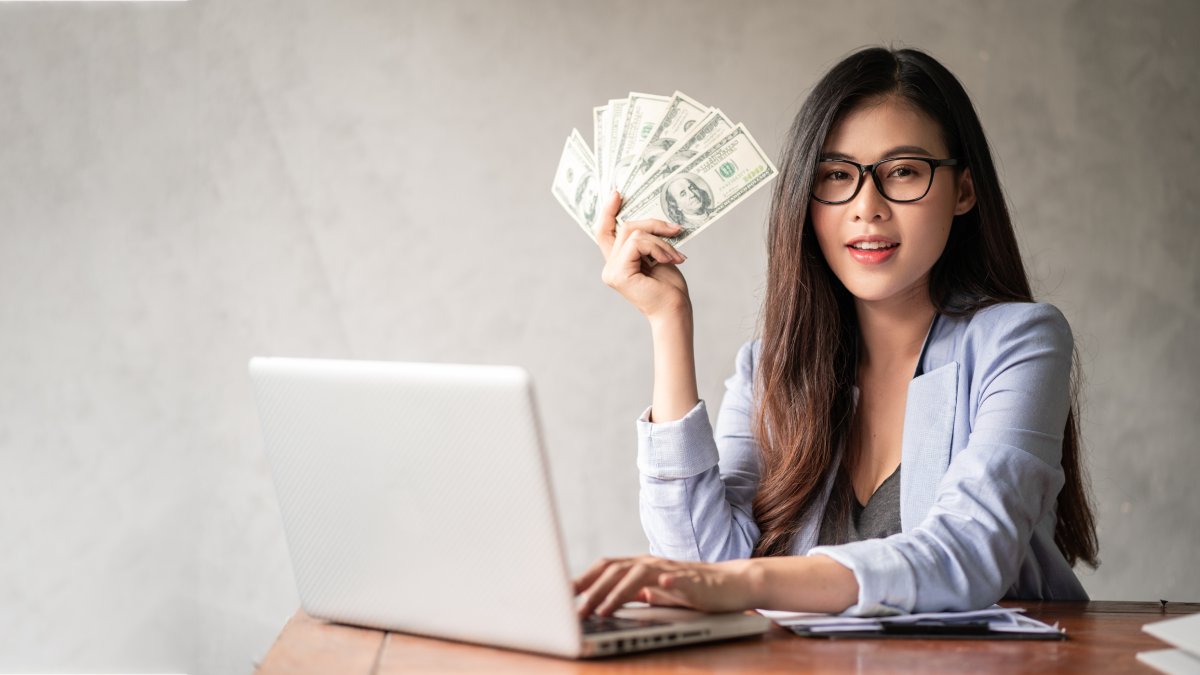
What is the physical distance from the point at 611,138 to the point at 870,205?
44 centimetres

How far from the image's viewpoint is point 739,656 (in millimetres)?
1081

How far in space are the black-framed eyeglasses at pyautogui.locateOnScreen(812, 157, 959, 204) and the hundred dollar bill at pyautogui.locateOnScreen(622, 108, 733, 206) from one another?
0.58ft

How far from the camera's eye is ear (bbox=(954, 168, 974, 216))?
1840mm

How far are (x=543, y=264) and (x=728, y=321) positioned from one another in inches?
22.1

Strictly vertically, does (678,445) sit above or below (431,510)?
below

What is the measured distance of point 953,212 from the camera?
6.00 ft

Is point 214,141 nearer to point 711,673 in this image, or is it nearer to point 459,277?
point 459,277

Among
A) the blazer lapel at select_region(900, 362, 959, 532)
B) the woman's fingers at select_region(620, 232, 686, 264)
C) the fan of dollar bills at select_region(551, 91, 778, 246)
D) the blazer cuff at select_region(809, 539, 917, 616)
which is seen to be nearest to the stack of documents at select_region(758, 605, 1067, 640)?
the blazer cuff at select_region(809, 539, 917, 616)

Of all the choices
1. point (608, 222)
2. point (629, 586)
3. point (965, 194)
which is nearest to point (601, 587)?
point (629, 586)

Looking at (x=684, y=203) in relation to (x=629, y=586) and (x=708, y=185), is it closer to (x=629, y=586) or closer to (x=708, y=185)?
(x=708, y=185)

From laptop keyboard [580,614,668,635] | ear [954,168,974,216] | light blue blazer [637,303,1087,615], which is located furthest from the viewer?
ear [954,168,974,216]

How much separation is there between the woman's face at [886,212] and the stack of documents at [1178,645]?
0.79 m

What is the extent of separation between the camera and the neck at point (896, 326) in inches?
73.9

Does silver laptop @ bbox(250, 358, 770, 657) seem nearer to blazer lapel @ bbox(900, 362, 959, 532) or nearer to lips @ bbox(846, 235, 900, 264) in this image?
blazer lapel @ bbox(900, 362, 959, 532)
